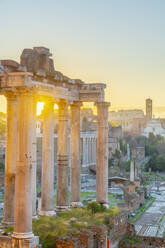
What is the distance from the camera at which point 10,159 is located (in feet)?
47.6

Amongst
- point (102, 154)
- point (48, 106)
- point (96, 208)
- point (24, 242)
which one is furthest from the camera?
point (102, 154)

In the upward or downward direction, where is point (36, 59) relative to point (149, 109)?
downward

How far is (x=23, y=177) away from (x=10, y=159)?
2419 mm

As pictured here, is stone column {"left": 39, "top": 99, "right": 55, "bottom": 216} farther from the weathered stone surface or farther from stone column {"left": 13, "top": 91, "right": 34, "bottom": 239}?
stone column {"left": 13, "top": 91, "right": 34, "bottom": 239}

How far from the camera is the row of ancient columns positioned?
12.3 metres

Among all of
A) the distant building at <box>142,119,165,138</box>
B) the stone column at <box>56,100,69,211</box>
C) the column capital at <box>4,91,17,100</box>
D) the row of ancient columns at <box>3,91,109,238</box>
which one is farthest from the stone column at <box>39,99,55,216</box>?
the distant building at <box>142,119,165,138</box>

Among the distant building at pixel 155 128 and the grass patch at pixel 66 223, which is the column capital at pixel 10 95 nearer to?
the grass patch at pixel 66 223

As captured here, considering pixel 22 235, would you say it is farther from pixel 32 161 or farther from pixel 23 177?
pixel 32 161

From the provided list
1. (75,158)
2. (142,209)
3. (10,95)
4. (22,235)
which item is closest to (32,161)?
(10,95)

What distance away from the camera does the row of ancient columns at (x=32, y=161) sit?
40.4 ft

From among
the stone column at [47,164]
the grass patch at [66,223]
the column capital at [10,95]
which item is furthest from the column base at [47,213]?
the column capital at [10,95]

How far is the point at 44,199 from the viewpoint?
16172mm

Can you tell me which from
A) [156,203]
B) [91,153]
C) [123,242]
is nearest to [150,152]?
[91,153]

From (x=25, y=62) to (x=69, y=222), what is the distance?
5.75 metres
